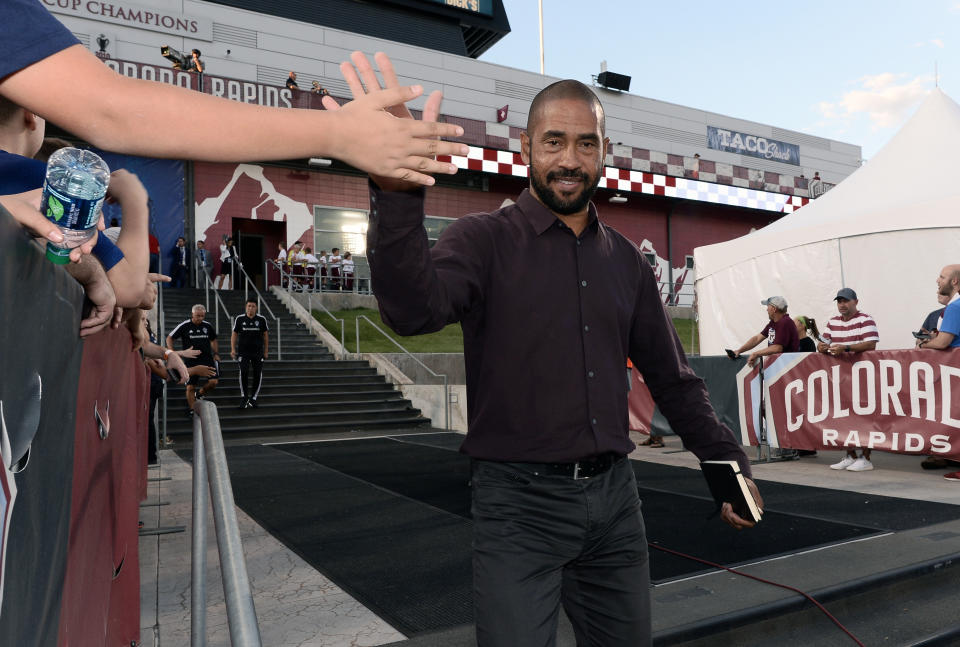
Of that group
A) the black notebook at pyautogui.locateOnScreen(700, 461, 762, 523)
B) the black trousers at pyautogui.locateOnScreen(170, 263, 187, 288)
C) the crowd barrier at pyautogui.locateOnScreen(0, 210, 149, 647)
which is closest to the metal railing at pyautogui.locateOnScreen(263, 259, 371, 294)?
the black trousers at pyautogui.locateOnScreen(170, 263, 187, 288)

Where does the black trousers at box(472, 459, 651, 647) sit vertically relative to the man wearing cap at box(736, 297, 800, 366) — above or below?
below

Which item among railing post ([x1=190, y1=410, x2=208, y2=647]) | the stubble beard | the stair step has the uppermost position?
the stubble beard

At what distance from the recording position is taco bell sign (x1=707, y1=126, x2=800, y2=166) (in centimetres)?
2491

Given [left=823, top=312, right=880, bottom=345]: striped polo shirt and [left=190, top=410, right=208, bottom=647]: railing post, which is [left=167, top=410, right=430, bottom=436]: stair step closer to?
[left=823, top=312, right=880, bottom=345]: striped polo shirt

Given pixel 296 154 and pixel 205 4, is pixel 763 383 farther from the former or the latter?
pixel 205 4

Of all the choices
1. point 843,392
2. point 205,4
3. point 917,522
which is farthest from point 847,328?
point 205,4

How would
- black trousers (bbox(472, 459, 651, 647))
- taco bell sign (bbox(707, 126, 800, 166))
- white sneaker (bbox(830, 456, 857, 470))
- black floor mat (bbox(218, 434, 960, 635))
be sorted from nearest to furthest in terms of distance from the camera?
Result: black trousers (bbox(472, 459, 651, 647)) → black floor mat (bbox(218, 434, 960, 635)) → white sneaker (bbox(830, 456, 857, 470)) → taco bell sign (bbox(707, 126, 800, 166))

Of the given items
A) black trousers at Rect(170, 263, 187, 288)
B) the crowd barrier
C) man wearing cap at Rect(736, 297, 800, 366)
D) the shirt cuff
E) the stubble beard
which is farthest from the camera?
black trousers at Rect(170, 263, 187, 288)

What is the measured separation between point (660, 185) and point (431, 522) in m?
20.0

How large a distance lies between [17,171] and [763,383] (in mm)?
6912

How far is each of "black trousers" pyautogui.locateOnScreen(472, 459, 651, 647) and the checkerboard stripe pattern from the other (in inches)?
685

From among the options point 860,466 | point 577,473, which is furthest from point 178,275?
point 577,473

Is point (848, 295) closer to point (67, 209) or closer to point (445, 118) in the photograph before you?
point (67, 209)

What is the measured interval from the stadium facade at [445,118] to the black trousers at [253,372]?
821 centimetres
